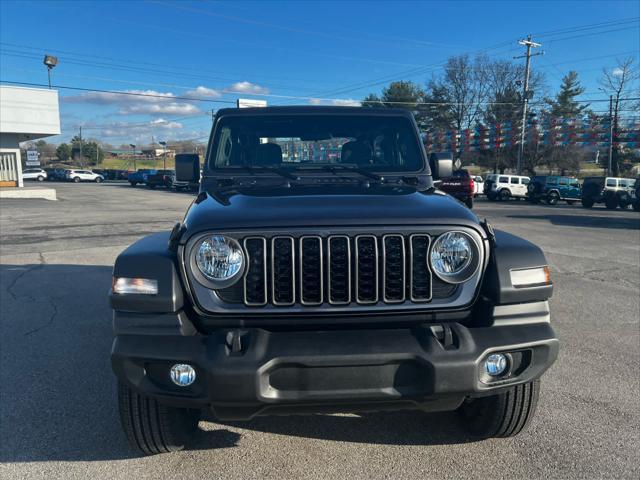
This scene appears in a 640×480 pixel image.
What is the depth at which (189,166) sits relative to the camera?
4.42 metres

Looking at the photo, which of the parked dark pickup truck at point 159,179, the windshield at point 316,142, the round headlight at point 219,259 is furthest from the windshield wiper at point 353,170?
the parked dark pickup truck at point 159,179

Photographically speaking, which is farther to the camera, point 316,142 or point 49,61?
point 49,61

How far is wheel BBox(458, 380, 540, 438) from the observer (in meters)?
2.99

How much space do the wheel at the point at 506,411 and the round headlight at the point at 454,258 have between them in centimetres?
74

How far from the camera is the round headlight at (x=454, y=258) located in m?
2.71

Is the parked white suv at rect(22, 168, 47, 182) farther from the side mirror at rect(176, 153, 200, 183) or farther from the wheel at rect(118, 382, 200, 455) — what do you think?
the wheel at rect(118, 382, 200, 455)

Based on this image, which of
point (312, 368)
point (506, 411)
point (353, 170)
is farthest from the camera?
point (353, 170)

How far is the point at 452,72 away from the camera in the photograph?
59.6 m

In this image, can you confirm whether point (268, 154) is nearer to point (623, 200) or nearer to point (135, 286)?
point (135, 286)

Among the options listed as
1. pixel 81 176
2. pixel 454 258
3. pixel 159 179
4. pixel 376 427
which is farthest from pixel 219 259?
pixel 81 176

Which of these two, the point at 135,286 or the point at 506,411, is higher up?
the point at 135,286

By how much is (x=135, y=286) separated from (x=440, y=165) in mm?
2511

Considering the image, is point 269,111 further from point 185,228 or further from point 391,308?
point 391,308

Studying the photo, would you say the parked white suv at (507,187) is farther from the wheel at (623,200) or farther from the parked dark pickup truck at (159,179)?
the parked dark pickup truck at (159,179)
